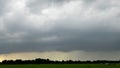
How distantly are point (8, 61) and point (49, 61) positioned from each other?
1963 centimetres

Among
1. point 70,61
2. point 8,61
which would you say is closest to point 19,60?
point 8,61

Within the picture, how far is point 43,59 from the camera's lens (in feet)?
546

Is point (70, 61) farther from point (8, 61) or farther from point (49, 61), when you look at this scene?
point (8, 61)

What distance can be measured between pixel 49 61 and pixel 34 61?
7.29 m

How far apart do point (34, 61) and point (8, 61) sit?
12473 millimetres

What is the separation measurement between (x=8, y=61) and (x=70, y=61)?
30.0m

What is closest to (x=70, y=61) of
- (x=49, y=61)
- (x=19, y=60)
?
(x=49, y=61)

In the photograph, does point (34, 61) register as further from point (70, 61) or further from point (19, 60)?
point (70, 61)

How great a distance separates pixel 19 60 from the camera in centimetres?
16412

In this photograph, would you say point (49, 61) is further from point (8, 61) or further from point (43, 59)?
point (8, 61)

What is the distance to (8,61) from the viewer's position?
529 ft

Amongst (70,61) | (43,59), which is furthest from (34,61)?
(70,61)

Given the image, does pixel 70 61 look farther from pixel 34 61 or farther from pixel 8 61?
pixel 8 61

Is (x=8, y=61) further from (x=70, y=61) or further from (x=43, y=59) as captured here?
(x=70, y=61)
